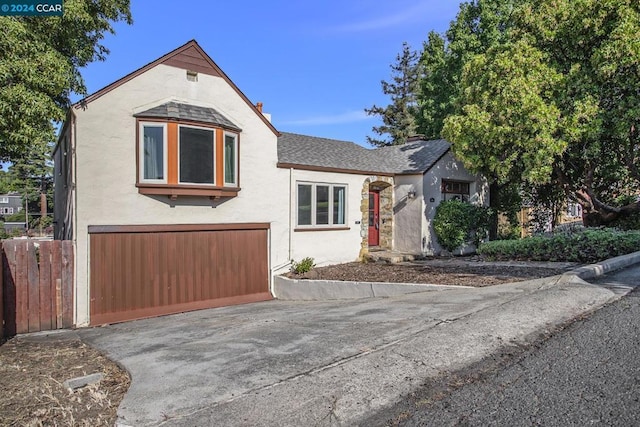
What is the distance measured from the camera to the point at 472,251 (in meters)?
16.1

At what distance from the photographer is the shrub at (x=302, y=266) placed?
12375 millimetres

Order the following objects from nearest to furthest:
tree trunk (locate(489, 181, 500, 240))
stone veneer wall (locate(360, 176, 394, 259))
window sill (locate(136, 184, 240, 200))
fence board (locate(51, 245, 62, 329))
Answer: fence board (locate(51, 245, 62, 329)) → window sill (locate(136, 184, 240, 200)) → stone veneer wall (locate(360, 176, 394, 259)) → tree trunk (locate(489, 181, 500, 240))

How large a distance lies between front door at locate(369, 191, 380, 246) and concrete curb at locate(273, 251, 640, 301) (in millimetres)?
4724

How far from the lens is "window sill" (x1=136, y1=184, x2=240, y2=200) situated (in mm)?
9648

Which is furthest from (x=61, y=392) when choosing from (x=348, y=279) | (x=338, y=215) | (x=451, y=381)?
(x=338, y=215)

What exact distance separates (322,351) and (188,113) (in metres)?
7.16

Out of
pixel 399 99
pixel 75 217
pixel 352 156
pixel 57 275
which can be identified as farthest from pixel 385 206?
pixel 399 99

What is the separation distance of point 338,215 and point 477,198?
257 inches

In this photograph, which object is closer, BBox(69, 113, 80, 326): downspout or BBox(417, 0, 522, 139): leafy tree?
BBox(69, 113, 80, 326): downspout

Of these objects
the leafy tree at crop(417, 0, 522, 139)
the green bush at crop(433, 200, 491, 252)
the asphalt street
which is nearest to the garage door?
the green bush at crop(433, 200, 491, 252)

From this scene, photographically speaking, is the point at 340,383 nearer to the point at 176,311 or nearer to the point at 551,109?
the point at 176,311

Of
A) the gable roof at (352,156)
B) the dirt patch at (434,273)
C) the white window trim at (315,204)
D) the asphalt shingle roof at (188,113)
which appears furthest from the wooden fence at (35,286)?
the white window trim at (315,204)

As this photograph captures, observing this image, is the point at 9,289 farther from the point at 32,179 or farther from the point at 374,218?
the point at 32,179

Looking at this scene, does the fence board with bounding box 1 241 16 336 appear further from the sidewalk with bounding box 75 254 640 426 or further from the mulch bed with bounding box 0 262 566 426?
the sidewalk with bounding box 75 254 640 426
